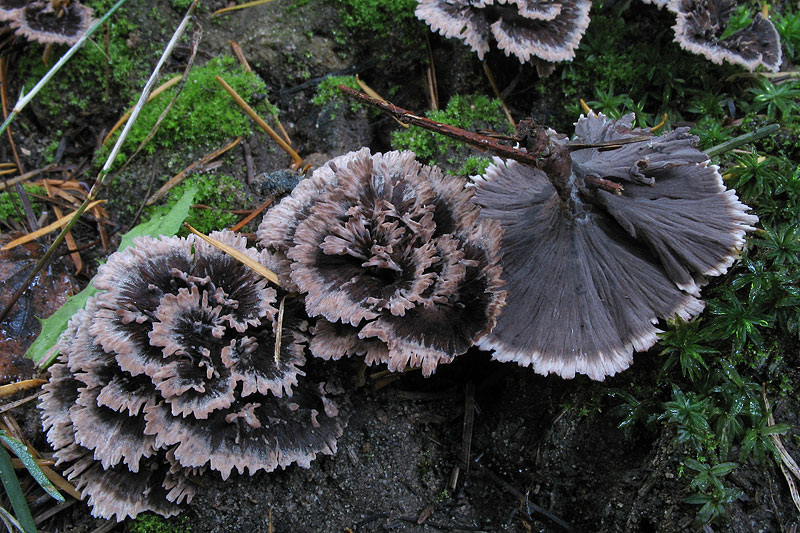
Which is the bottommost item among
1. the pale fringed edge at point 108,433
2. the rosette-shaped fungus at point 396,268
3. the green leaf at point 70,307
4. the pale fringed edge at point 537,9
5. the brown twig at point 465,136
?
the pale fringed edge at point 108,433

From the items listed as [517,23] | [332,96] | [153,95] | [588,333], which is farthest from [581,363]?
[153,95]

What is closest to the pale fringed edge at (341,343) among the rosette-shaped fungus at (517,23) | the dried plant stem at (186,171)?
the dried plant stem at (186,171)

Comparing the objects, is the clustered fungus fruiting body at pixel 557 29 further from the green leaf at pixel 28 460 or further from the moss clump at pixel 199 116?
the green leaf at pixel 28 460

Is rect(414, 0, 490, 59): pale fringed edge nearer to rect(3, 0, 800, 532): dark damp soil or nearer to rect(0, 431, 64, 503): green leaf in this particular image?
rect(3, 0, 800, 532): dark damp soil

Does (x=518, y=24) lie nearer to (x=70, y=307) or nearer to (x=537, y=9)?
(x=537, y=9)

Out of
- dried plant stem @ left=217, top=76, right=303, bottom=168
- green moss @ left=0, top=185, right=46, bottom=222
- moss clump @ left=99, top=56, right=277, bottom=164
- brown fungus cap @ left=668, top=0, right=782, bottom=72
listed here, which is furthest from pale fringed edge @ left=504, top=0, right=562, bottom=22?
green moss @ left=0, top=185, right=46, bottom=222

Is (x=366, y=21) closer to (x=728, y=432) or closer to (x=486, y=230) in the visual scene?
(x=486, y=230)

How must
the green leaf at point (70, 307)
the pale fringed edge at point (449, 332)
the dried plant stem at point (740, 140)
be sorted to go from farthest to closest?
the dried plant stem at point (740, 140)
the green leaf at point (70, 307)
the pale fringed edge at point (449, 332)
